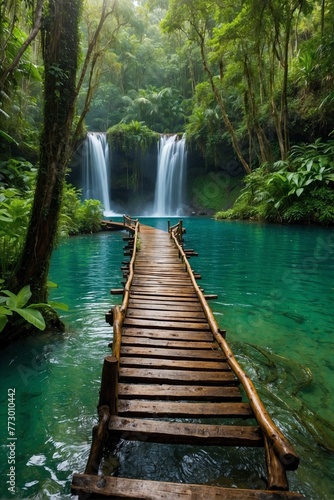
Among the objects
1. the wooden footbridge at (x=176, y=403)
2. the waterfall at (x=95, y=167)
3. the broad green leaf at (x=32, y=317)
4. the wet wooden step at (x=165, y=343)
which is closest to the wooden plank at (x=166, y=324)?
the wooden footbridge at (x=176, y=403)

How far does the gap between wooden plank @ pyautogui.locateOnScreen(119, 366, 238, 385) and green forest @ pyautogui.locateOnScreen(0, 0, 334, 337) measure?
119cm

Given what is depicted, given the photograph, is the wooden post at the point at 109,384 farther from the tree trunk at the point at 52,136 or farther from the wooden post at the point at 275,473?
the tree trunk at the point at 52,136

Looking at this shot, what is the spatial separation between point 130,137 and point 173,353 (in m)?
28.5

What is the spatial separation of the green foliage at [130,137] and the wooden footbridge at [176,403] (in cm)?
2687

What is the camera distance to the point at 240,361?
4.38 meters

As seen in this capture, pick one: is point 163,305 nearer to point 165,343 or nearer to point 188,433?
point 165,343

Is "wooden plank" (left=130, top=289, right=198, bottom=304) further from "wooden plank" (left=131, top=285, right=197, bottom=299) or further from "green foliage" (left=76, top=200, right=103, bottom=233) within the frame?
"green foliage" (left=76, top=200, right=103, bottom=233)

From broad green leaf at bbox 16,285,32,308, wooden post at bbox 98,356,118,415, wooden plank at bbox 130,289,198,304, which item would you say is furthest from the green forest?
wooden post at bbox 98,356,118,415

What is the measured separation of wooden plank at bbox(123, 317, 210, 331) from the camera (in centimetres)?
439

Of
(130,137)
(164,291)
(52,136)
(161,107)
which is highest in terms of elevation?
(161,107)

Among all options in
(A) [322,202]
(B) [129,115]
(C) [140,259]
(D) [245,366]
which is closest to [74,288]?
(C) [140,259]

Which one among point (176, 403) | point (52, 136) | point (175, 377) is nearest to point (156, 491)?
point (176, 403)

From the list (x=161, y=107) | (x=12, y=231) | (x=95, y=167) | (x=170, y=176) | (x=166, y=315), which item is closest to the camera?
(x=12, y=231)

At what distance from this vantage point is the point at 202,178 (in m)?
31.4
